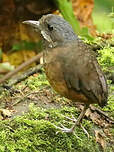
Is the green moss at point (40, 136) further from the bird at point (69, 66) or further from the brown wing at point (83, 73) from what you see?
the brown wing at point (83, 73)

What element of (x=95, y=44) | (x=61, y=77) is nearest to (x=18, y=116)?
(x=61, y=77)

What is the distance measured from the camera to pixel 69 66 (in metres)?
3.45

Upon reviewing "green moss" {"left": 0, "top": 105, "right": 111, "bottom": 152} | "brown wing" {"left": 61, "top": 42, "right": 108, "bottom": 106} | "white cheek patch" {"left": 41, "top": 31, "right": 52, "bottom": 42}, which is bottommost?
"green moss" {"left": 0, "top": 105, "right": 111, "bottom": 152}

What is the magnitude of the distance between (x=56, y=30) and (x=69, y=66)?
359mm

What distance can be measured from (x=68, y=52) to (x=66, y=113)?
816 mm

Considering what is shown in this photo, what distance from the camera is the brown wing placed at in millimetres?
3449

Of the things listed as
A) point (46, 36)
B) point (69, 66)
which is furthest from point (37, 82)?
point (69, 66)

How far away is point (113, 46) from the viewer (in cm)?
541

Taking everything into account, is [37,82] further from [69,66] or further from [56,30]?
[69,66]

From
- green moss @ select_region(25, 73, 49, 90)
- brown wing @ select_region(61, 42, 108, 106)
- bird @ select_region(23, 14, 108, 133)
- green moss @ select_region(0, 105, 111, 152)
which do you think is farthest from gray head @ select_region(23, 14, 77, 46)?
green moss @ select_region(25, 73, 49, 90)

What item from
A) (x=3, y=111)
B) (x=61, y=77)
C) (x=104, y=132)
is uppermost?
(x=61, y=77)

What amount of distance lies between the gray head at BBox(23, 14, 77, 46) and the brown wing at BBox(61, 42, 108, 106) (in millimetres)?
106

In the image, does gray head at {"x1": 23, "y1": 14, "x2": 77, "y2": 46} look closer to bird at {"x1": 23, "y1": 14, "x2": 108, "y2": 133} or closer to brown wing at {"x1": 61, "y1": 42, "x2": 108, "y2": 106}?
bird at {"x1": 23, "y1": 14, "x2": 108, "y2": 133}

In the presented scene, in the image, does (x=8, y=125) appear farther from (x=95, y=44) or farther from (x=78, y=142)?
(x=95, y=44)
